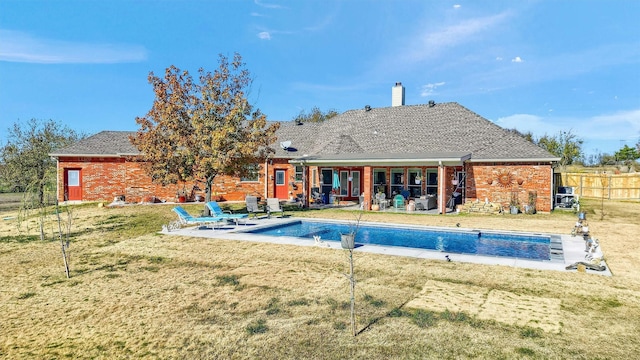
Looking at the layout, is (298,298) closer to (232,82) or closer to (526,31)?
(232,82)

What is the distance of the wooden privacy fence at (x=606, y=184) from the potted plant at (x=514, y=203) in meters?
9.82

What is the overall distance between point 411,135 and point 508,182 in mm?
7458

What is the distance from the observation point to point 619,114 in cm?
4066

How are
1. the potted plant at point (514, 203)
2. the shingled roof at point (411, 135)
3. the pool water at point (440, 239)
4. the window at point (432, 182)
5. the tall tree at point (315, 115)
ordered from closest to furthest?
the pool water at point (440, 239) → the potted plant at point (514, 203) → the shingled roof at point (411, 135) → the window at point (432, 182) → the tall tree at point (315, 115)

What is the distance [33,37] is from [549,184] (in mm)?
32008

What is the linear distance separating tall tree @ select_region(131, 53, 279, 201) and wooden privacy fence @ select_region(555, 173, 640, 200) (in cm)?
2416

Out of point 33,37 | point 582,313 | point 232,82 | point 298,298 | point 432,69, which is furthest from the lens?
point 432,69

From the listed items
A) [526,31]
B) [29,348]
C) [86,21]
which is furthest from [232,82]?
[526,31]

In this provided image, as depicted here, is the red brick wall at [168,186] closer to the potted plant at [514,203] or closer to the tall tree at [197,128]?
the potted plant at [514,203]

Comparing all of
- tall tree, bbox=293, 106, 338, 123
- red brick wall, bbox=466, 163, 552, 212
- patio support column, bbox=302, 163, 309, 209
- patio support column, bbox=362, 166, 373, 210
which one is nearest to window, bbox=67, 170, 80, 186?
patio support column, bbox=302, 163, 309, 209

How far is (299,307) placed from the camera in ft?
21.6

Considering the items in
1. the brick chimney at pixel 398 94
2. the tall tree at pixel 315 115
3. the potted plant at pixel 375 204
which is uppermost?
the tall tree at pixel 315 115

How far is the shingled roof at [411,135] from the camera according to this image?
2216 cm

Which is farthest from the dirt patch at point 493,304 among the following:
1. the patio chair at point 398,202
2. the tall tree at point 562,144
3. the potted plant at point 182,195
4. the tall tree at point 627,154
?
the tall tree at point 627,154
